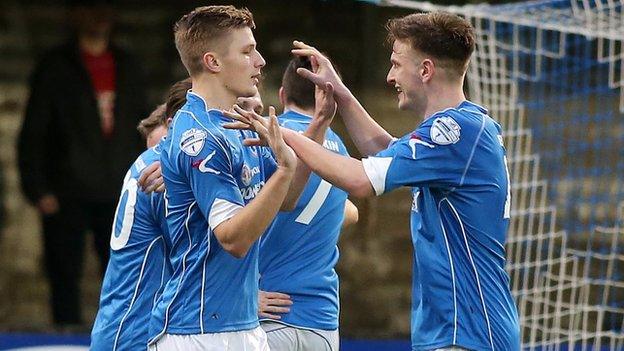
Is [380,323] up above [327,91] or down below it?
below

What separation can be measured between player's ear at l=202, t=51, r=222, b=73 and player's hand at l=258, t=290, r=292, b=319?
121cm

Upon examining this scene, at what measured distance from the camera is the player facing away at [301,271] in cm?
513

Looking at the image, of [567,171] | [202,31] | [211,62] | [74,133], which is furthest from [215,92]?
[567,171]

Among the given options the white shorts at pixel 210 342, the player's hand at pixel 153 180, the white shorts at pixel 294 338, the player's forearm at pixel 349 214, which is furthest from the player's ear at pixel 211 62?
the player's forearm at pixel 349 214

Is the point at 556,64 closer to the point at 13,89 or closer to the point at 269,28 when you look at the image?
the point at 269,28

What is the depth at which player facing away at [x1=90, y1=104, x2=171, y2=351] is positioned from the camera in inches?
185

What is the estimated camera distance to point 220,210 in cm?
391

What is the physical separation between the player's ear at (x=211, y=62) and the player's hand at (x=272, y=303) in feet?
3.97

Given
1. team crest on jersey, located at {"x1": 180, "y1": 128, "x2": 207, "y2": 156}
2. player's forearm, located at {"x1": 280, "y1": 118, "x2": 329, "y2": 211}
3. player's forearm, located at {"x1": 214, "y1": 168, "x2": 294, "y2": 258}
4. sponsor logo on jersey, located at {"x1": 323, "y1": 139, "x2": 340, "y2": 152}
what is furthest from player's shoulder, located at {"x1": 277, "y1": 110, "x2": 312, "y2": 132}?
player's forearm, located at {"x1": 214, "y1": 168, "x2": 294, "y2": 258}

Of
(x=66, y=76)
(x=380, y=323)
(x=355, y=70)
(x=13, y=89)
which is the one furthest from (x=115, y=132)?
(x=380, y=323)

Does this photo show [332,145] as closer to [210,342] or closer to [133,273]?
[133,273]

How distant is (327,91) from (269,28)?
4.81 m

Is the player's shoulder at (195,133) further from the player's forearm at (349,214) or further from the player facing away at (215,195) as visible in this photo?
the player's forearm at (349,214)

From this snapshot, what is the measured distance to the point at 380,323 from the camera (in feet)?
30.5
